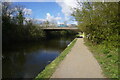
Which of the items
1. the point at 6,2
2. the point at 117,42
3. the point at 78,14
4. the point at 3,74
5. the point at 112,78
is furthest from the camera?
the point at 6,2

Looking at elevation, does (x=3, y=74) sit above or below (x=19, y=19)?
below

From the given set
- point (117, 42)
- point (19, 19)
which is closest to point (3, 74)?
point (117, 42)

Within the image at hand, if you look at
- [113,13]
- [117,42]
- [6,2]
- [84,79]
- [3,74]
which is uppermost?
[6,2]

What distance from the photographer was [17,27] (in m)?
40.6

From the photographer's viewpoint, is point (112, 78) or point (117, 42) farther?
point (112, 78)

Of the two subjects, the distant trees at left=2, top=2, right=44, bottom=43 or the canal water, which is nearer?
the canal water

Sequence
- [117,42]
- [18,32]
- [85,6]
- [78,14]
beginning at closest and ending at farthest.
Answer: [117,42] < [85,6] < [78,14] < [18,32]

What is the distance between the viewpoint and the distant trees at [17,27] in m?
33.4

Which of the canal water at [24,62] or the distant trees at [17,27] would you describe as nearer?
the canal water at [24,62]

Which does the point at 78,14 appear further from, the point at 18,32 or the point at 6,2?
the point at 18,32

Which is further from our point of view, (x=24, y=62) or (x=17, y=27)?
(x=17, y=27)

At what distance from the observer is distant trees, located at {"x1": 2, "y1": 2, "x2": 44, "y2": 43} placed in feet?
109

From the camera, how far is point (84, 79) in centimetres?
722

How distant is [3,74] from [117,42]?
8.71 metres
